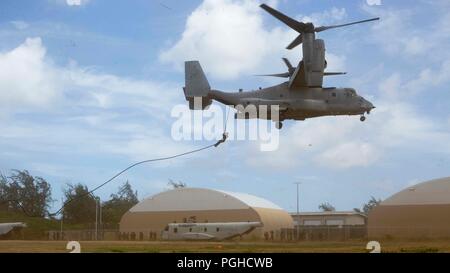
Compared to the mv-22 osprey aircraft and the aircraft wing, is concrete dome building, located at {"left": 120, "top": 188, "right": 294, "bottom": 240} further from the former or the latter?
the aircraft wing

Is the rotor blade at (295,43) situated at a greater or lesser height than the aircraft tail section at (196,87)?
greater

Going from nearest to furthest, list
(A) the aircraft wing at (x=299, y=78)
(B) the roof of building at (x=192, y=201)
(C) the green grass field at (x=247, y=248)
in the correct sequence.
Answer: (C) the green grass field at (x=247, y=248), (A) the aircraft wing at (x=299, y=78), (B) the roof of building at (x=192, y=201)

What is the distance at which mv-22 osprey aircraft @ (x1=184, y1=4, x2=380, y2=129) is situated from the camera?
22797 millimetres

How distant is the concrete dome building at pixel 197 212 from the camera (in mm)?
30094

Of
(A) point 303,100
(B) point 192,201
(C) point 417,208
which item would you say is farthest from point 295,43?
(C) point 417,208

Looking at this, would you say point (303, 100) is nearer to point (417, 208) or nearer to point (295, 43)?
point (295, 43)

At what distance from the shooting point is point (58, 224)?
23.4 metres

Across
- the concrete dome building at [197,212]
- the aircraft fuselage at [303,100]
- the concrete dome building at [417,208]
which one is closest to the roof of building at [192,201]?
the concrete dome building at [197,212]

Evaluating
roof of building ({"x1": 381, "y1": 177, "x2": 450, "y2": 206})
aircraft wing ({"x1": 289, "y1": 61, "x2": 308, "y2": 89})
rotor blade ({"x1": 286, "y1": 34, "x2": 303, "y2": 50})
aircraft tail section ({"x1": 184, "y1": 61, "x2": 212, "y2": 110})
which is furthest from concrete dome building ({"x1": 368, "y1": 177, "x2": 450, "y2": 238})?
aircraft tail section ({"x1": 184, "y1": 61, "x2": 212, "y2": 110})

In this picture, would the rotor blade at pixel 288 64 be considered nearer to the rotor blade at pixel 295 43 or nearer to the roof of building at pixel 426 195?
the rotor blade at pixel 295 43

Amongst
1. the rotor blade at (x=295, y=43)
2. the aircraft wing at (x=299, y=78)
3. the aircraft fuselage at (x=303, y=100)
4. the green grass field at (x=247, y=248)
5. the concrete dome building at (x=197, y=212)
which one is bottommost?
the green grass field at (x=247, y=248)

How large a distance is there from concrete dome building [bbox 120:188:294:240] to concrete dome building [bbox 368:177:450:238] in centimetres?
561

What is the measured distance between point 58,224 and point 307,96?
1160cm
